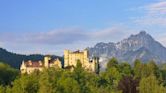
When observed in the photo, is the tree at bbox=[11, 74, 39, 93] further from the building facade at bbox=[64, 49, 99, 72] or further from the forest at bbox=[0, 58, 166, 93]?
the building facade at bbox=[64, 49, 99, 72]

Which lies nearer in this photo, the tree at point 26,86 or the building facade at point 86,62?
the tree at point 26,86

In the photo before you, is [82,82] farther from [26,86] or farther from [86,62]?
[86,62]

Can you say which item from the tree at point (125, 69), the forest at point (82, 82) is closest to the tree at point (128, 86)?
the forest at point (82, 82)

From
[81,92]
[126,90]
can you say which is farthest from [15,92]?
[126,90]

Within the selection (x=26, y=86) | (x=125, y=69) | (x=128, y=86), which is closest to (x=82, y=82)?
(x=128, y=86)

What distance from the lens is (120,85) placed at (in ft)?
326

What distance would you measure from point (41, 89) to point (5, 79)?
47971 millimetres

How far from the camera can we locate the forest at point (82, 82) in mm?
82119

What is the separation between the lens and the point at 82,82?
377 ft

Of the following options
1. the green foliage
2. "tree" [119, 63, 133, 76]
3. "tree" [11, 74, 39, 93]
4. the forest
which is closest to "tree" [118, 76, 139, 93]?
the forest

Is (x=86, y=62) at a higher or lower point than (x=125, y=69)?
higher

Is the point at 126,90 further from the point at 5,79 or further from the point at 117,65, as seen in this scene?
the point at 117,65

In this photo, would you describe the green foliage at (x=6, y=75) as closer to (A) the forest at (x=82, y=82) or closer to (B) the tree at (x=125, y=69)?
(A) the forest at (x=82, y=82)

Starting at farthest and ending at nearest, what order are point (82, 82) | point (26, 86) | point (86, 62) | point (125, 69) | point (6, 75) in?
point (86, 62), point (125, 69), point (6, 75), point (82, 82), point (26, 86)
